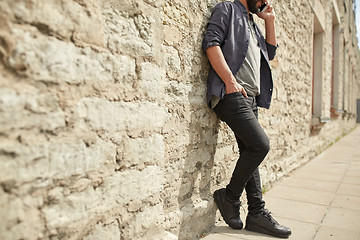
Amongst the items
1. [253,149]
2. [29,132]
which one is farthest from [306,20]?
[29,132]

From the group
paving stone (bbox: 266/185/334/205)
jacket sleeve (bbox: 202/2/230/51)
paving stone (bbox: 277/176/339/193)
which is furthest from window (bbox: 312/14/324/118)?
jacket sleeve (bbox: 202/2/230/51)

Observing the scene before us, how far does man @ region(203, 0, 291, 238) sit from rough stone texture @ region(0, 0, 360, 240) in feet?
0.46

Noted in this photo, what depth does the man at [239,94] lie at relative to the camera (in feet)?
6.40

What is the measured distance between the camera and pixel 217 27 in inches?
79.1

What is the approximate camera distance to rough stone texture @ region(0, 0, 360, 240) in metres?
0.96

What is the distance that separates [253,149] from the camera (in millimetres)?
1979

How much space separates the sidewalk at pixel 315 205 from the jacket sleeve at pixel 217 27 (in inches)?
55.7

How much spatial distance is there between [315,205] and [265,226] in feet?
3.39

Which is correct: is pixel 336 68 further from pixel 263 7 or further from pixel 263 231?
pixel 263 231

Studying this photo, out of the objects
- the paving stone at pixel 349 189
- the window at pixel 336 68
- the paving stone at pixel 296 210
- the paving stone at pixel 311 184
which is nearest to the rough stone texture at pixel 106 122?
the paving stone at pixel 296 210

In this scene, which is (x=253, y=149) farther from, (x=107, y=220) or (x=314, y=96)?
(x=314, y=96)

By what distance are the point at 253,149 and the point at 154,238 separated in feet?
2.94

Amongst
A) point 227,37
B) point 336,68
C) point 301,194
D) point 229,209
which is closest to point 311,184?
point 301,194

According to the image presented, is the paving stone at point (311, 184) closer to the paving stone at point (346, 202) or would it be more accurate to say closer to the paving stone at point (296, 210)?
the paving stone at point (346, 202)
